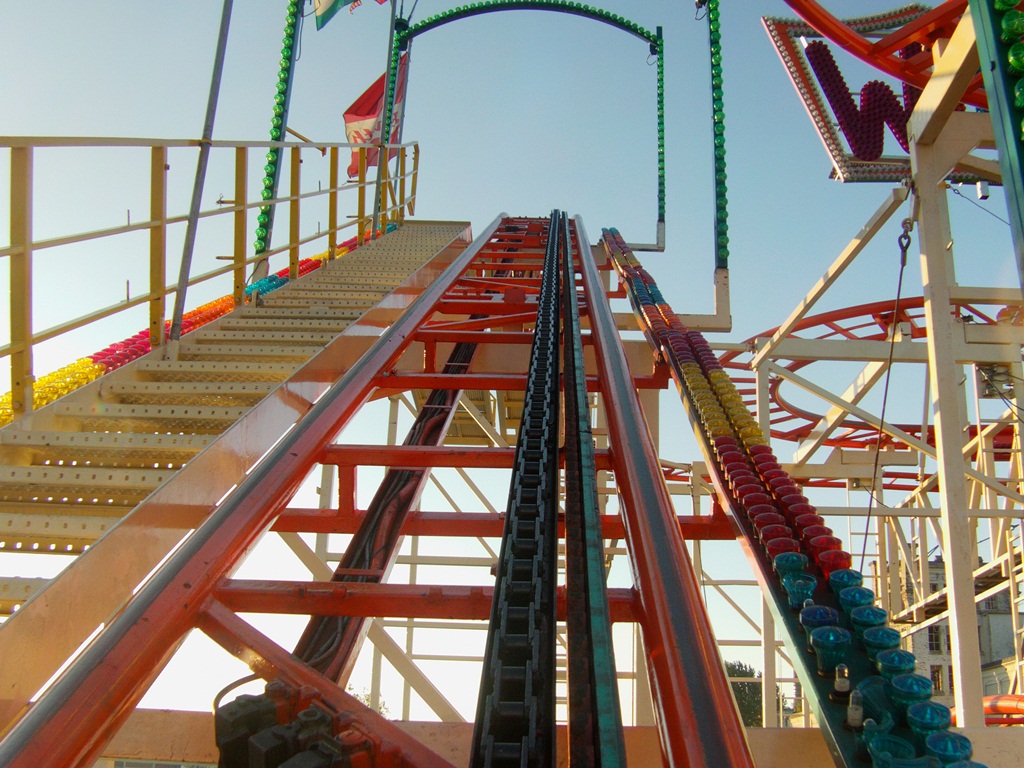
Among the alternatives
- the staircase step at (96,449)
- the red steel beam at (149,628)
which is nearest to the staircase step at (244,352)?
the staircase step at (96,449)

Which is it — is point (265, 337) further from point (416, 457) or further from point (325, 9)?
point (325, 9)

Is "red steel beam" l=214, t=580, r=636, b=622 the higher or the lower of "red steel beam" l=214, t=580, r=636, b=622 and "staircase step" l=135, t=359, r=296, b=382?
the lower

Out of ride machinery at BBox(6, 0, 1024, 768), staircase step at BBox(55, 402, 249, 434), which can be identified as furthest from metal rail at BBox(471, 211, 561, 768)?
staircase step at BBox(55, 402, 249, 434)

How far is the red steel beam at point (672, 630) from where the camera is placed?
1.58 meters

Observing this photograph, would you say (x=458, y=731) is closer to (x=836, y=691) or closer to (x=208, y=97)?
(x=836, y=691)

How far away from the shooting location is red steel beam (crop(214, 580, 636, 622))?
2.28 m

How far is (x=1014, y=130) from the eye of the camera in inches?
115

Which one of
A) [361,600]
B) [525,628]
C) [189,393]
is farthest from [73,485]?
[525,628]

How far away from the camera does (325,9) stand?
8.85 metres

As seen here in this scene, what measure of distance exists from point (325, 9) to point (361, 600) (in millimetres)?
7876

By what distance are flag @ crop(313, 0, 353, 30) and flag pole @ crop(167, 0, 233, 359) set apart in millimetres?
4110

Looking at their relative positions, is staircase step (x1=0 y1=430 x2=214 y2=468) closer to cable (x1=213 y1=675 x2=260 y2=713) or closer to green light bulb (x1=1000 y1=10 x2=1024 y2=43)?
cable (x1=213 y1=675 x2=260 y2=713)

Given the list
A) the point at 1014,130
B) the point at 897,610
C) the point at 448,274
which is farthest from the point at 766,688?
the point at 897,610

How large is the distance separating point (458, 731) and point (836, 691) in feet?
3.04
